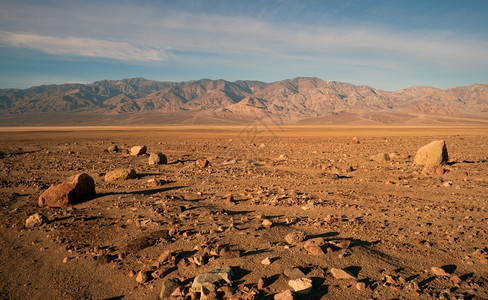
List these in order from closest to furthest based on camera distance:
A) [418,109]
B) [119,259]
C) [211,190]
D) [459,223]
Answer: [119,259]
[459,223]
[211,190]
[418,109]

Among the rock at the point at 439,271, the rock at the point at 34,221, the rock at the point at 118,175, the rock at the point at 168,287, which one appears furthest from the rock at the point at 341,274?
the rock at the point at 118,175

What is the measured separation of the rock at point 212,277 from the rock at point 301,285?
35.3 inches

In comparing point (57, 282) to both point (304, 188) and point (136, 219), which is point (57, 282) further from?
point (304, 188)

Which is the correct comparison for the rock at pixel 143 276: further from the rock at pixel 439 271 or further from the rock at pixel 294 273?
the rock at pixel 439 271

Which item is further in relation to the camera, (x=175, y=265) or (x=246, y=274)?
(x=175, y=265)

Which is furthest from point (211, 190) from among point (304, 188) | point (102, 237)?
point (102, 237)

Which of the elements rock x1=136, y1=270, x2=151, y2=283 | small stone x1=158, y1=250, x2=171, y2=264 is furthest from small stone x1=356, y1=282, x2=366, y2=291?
rock x1=136, y1=270, x2=151, y2=283

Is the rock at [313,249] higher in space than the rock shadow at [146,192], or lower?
higher

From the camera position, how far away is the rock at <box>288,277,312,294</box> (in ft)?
12.4

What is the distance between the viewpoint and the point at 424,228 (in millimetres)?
5977

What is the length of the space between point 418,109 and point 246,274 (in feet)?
693

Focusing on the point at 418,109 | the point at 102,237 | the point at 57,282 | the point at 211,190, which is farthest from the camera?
the point at 418,109

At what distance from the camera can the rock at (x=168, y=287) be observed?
386 cm

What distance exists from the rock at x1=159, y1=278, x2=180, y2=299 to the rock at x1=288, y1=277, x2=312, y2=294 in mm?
1654
